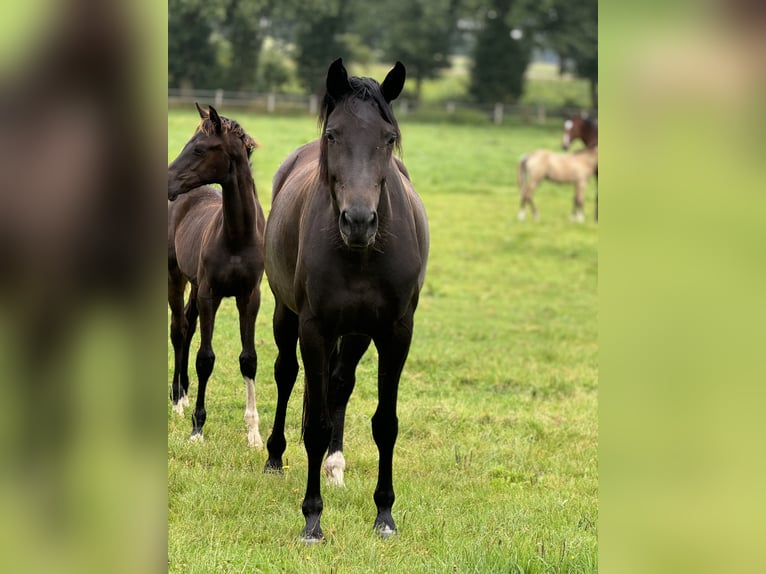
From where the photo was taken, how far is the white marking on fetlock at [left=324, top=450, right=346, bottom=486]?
5.05 meters

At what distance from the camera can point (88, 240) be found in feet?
4.20

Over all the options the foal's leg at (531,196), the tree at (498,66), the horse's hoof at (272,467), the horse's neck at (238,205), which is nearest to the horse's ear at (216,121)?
the horse's neck at (238,205)

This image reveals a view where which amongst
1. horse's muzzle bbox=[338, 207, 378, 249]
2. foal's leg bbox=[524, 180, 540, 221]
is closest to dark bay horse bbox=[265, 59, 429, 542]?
horse's muzzle bbox=[338, 207, 378, 249]

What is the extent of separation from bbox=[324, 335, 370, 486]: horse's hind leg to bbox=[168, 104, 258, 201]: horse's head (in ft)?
5.05

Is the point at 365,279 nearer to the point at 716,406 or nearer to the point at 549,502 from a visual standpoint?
the point at 549,502

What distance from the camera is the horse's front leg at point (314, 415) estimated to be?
427 cm

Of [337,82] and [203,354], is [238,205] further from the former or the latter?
[337,82]

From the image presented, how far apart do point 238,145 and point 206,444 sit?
6.59ft

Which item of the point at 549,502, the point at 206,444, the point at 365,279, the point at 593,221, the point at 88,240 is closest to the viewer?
the point at 88,240

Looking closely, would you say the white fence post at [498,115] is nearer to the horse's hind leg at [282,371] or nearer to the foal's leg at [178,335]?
the foal's leg at [178,335]

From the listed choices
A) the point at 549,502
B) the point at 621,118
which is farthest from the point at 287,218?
the point at 621,118

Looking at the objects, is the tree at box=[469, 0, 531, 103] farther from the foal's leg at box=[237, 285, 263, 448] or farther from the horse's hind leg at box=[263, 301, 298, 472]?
the horse's hind leg at box=[263, 301, 298, 472]

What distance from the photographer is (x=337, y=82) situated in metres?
3.91

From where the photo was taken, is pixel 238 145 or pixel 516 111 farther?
pixel 516 111
